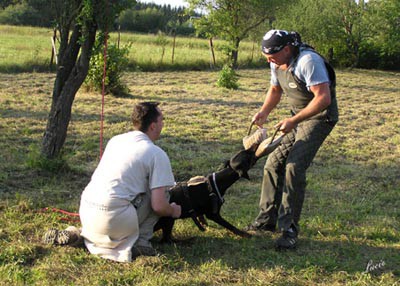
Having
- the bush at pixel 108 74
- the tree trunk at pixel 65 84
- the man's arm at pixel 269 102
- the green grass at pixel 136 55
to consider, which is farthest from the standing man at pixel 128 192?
the green grass at pixel 136 55

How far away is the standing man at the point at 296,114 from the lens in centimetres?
377

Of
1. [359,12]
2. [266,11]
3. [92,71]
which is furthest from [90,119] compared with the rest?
[359,12]

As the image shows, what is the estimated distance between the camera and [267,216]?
4.38 metres

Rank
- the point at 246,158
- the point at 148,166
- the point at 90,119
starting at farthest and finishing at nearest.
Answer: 1. the point at 90,119
2. the point at 246,158
3. the point at 148,166

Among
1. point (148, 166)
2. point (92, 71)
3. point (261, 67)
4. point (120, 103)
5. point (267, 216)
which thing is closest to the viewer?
point (148, 166)

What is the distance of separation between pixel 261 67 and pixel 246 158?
22466 millimetres

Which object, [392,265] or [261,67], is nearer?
[392,265]

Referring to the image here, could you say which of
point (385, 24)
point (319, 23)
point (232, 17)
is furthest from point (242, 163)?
point (385, 24)

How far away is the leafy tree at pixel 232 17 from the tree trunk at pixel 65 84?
48.5 feet

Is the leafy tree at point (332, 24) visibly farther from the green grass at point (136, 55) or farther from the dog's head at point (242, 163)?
the dog's head at point (242, 163)

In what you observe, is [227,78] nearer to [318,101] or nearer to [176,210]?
[318,101]

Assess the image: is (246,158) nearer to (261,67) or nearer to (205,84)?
(205,84)

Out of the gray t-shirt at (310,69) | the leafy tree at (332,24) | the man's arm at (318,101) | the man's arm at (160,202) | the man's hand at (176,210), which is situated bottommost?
the man's hand at (176,210)

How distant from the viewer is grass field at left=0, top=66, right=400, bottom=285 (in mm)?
3475
